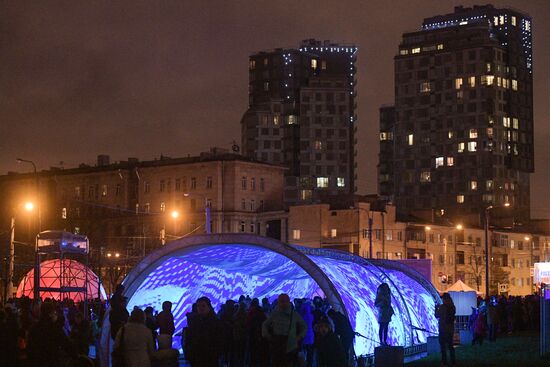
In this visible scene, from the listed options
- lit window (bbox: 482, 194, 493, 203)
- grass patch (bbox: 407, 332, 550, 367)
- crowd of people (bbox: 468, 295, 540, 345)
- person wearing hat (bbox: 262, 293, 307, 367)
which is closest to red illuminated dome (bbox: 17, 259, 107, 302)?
crowd of people (bbox: 468, 295, 540, 345)

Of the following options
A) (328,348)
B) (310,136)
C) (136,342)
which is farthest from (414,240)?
(136,342)

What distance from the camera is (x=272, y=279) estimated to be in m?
40.8

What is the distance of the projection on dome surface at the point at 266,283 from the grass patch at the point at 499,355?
1.77 meters

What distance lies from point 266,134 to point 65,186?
44.7m

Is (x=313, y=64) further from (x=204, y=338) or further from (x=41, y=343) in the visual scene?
(x=41, y=343)

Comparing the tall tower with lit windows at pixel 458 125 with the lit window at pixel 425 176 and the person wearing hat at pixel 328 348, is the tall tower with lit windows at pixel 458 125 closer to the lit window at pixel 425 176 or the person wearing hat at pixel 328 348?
the lit window at pixel 425 176

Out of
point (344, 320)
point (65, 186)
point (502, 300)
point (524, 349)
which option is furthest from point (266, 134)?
point (344, 320)

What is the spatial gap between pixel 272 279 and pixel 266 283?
0.87ft

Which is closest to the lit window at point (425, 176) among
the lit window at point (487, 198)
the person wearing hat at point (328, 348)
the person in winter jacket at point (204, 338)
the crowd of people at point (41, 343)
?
the lit window at point (487, 198)

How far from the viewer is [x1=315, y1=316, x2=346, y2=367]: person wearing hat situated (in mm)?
19492

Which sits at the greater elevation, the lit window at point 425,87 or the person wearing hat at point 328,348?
the lit window at point 425,87

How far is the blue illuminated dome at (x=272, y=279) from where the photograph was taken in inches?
1139

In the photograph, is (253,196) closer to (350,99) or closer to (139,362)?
(350,99)

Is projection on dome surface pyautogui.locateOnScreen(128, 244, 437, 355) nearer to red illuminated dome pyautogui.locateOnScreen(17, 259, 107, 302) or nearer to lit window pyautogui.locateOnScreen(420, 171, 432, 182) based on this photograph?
red illuminated dome pyautogui.locateOnScreen(17, 259, 107, 302)
